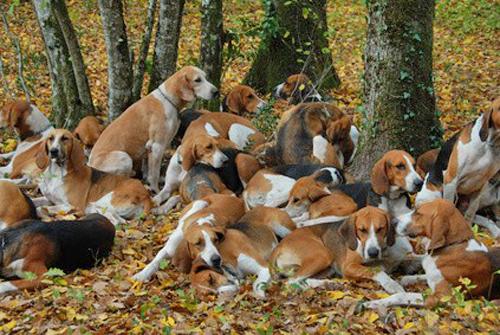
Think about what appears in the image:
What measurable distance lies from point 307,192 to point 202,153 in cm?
201

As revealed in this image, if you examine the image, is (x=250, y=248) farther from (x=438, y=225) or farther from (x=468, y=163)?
(x=468, y=163)

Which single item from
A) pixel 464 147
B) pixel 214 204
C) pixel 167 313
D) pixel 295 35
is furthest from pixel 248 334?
pixel 295 35

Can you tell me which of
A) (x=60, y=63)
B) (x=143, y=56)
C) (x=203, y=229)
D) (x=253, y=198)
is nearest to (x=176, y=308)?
(x=203, y=229)

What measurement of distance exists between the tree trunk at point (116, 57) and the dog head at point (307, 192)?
4.44m

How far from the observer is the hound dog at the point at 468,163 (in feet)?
31.2

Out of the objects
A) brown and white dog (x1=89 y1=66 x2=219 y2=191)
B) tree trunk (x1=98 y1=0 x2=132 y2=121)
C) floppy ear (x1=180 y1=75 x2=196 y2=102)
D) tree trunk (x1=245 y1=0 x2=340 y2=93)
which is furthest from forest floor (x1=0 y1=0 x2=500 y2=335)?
tree trunk (x1=245 y1=0 x2=340 y2=93)

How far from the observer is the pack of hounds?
328 inches

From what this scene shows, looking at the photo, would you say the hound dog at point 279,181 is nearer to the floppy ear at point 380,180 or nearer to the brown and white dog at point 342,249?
the floppy ear at point 380,180

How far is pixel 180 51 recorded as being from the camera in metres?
21.2

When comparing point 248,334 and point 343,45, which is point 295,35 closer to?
point 343,45

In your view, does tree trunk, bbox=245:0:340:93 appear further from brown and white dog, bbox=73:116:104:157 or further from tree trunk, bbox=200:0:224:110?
brown and white dog, bbox=73:116:104:157

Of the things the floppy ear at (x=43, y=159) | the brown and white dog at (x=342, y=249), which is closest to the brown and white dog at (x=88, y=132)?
the floppy ear at (x=43, y=159)

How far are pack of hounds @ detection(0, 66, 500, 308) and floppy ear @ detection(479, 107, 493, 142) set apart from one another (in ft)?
0.04

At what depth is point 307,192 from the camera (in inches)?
409
